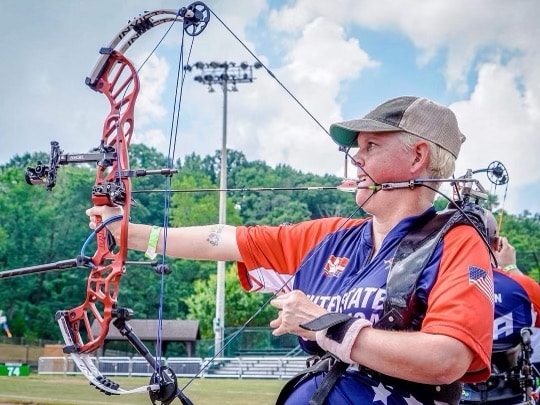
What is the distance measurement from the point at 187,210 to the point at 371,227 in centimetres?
4630

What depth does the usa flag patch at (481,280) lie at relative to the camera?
2340 millimetres

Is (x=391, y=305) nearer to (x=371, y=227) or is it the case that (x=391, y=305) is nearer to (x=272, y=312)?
(x=371, y=227)

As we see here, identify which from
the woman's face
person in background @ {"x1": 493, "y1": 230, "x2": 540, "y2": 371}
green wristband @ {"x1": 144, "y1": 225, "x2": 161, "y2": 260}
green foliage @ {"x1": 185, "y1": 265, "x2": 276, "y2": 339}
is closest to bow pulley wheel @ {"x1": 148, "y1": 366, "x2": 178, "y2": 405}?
green wristband @ {"x1": 144, "y1": 225, "x2": 161, "y2": 260}

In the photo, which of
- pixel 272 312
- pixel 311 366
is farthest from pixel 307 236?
pixel 272 312

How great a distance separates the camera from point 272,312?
41.9 metres

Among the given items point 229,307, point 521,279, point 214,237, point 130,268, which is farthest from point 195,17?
point 229,307

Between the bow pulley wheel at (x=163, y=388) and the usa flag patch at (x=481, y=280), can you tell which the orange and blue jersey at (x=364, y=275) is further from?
the bow pulley wheel at (x=163, y=388)

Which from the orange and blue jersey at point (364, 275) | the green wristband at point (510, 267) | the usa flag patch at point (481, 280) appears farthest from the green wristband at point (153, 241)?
the green wristband at point (510, 267)

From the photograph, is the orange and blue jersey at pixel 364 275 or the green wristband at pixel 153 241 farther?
the green wristband at pixel 153 241

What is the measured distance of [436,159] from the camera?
2723mm

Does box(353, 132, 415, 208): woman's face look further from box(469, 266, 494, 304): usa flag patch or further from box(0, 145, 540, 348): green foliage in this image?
box(0, 145, 540, 348): green foliage

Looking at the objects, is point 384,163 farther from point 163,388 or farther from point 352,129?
point 163,388

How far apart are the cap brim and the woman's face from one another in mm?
45

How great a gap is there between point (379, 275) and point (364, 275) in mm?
88
